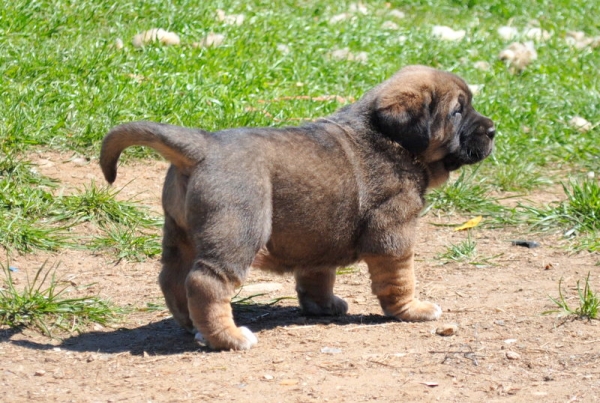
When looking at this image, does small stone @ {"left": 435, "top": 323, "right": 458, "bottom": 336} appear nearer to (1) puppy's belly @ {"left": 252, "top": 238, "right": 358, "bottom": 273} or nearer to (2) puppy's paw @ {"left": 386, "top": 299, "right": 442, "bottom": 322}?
(2) puppy's paw @ {"left": 386, "top": 299, "right": 442, "bottom": 322}

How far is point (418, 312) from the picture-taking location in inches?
212

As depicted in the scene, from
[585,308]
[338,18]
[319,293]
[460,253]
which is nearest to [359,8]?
[338,18]

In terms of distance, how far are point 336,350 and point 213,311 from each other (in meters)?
0.65

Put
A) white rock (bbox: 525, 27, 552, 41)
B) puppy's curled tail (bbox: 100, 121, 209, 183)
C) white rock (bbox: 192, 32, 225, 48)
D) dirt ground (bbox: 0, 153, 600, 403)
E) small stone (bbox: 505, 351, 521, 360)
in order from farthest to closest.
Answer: white rock (bbox: 525, 27, 552, 41)
white rock (bbox: 192, 32, 225, 48)
puppy's curled tail (bbox: 100, 121, 209, 183)
small stone (bbox: 505, 351, 521, 360)
dirt ground (bbox: 0, 153, 600, 403)

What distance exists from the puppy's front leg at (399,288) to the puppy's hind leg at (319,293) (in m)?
0.31

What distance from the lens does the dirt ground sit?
4.29 metres

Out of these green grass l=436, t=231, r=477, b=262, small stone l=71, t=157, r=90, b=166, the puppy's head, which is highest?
the puppy's head

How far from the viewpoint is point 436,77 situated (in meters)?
5.63

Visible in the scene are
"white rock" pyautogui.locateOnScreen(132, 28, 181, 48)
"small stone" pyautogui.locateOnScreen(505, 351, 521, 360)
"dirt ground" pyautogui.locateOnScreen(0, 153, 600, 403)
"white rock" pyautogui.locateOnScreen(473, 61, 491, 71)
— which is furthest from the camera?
"white rock" pyautogui.locateOnScreen(473, 61, 491, 71)

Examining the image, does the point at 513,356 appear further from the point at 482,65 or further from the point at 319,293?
the point at 482,65

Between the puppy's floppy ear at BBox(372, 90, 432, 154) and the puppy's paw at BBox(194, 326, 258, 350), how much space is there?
1424 mm

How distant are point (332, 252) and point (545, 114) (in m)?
5.00

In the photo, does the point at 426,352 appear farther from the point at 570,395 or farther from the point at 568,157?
the point at 568,157

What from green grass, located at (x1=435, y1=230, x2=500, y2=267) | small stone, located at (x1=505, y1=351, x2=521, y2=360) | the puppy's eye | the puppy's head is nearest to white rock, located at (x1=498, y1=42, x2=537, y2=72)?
green grass, located at (x1=435, y1=230, x2=500, y2=267)
